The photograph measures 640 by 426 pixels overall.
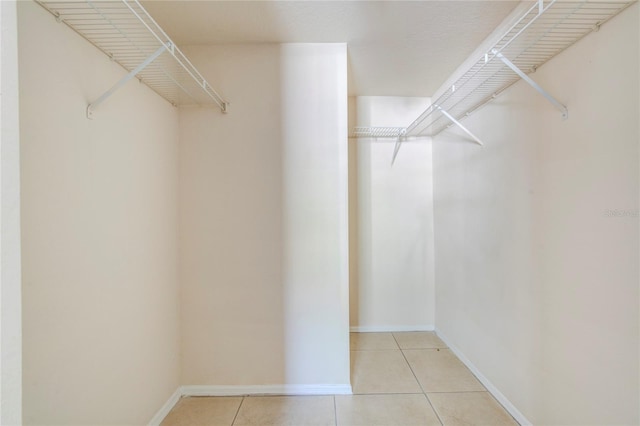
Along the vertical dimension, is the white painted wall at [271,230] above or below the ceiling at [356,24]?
below

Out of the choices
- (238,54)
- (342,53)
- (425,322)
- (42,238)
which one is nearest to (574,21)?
(342,53)

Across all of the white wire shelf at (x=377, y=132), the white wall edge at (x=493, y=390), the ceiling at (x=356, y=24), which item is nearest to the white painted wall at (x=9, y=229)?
the ceiling at (x=356, y=24)

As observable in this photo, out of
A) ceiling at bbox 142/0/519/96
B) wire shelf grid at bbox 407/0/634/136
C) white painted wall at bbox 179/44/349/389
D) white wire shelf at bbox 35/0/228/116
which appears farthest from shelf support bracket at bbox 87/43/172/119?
wire shelf grid at bbox 407/0/634/136

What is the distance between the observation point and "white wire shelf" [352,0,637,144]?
3.18 feet

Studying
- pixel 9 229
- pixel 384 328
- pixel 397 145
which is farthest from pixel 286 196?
pixel 384 328

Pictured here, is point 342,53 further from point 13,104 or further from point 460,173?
point 13,104

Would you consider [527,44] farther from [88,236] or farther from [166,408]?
[166,408]

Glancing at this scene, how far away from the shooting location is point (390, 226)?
2.72 meters

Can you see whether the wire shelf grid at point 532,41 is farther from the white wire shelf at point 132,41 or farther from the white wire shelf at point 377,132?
the white wire shelf at point 132,41

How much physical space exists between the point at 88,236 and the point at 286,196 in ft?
3.43

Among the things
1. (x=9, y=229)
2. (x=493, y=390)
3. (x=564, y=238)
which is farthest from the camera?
(x=493, y=390)

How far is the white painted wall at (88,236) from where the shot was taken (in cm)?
90

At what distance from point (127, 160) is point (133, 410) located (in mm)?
1314

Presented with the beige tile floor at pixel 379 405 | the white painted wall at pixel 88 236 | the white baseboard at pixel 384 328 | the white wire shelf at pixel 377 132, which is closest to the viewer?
the white painted wall at pixel 88 236
